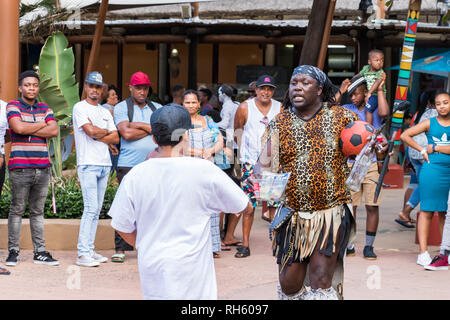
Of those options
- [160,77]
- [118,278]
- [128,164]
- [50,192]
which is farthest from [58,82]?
[160,77]

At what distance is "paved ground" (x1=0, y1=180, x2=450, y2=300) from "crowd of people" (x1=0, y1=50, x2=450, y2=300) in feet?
0.68

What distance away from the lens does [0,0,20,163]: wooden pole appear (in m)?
8.88

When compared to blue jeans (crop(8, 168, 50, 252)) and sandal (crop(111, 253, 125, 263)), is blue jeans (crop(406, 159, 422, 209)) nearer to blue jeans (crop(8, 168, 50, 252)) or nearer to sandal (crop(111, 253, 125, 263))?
sandal (crop(111, 253, 125, 263))

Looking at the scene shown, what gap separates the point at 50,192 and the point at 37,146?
6.09ft

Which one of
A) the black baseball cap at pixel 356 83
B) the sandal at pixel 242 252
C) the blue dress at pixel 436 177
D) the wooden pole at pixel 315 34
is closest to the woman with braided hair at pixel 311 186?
the sandal at pixel 242 252

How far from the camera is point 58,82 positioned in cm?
1141

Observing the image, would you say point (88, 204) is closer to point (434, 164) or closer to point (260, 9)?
point (434, 164)

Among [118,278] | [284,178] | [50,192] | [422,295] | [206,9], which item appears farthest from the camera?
[206,9]

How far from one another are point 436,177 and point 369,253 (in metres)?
1.07

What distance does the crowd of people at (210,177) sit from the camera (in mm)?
3775

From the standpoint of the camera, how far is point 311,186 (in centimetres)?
500

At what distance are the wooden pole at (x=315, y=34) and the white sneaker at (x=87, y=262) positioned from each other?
3.69m

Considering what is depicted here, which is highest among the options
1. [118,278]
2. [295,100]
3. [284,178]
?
[295,100]

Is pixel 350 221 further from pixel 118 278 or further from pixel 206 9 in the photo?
pixel 206 9
